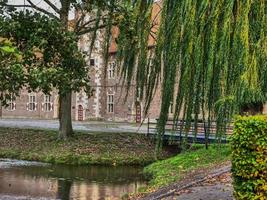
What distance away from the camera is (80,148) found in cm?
2466

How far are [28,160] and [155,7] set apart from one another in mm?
18686

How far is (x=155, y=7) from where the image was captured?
18.5ft

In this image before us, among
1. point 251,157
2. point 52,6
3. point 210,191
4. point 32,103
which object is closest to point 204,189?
point 210,191

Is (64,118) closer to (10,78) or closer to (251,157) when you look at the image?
(10,78)

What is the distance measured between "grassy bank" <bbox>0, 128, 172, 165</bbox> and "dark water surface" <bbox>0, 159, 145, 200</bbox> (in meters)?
1.27

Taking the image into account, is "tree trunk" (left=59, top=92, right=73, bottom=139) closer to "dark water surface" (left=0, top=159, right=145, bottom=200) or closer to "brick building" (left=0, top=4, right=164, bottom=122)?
"dark water surface" (left=0, top=159, right=145, bottom=200)

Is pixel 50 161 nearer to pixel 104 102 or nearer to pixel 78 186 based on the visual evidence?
pixel 78 186

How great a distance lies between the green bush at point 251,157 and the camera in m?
5.97

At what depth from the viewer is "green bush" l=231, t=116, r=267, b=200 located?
19.6 ft

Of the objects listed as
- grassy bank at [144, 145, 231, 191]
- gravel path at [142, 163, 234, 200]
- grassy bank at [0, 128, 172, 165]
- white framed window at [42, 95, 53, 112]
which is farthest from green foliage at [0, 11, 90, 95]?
white framed window at [42, 95, 53, 112]

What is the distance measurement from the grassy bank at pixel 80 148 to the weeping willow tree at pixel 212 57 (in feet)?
58.1

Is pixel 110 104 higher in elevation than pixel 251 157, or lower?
higher

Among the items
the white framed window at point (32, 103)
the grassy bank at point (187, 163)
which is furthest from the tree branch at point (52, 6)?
the white framed window at point (32, 103)

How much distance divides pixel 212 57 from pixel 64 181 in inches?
494
